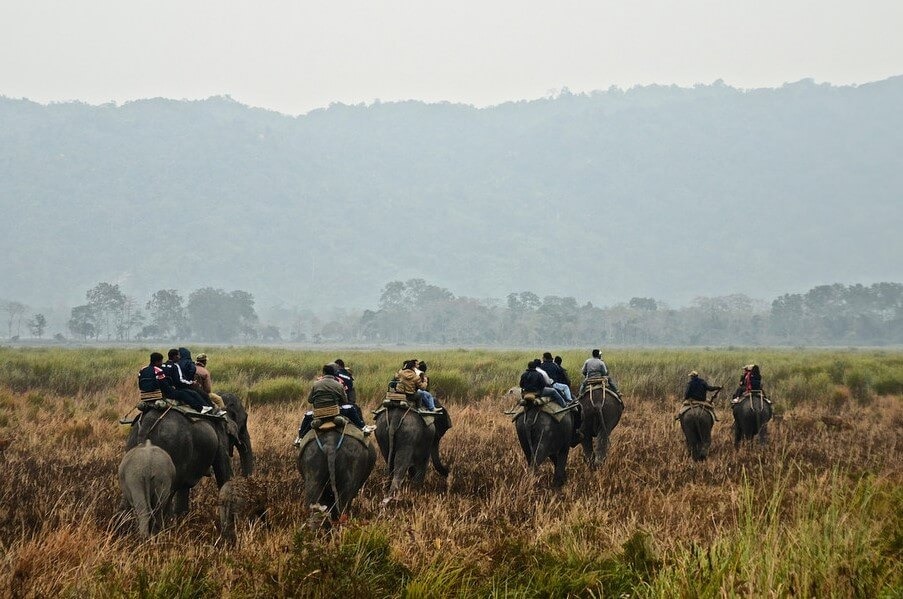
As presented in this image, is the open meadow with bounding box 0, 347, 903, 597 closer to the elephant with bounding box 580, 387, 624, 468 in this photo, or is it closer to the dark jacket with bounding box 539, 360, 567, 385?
the elephant with bounding box 580, 387, 624, 468

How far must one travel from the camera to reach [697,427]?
14.7 metres

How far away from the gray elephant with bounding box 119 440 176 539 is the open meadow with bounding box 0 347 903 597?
0.23 m

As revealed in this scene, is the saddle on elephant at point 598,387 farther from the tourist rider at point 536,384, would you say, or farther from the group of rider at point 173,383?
Result: the group of rider at point 173,383

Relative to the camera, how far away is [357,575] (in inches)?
242

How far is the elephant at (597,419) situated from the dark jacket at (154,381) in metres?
7.81

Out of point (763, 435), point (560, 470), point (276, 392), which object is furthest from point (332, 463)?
point (276, 392)

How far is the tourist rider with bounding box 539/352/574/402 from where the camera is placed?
12.8 m

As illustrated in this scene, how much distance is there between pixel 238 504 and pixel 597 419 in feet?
25.5

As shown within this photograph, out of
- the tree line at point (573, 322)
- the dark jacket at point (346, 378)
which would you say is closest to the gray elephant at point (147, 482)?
the dark jacket at point (346, 378)

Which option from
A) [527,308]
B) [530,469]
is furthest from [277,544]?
[527,308]

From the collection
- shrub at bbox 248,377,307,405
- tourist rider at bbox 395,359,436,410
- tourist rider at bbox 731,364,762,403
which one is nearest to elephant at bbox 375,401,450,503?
tourist rider at bbox 395,359,436,410

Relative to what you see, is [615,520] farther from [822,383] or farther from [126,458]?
[822,383]

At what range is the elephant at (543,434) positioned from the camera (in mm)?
12055

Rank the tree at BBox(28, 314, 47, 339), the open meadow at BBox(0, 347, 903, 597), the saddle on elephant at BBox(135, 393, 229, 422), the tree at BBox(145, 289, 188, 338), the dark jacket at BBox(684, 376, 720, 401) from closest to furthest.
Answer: the open meadow at BBox(0, 347, 903, 597), the saddle on elephant at BBox(135, 393, 229, 422), the dark jacket at BBox(684, 376, 720, 401), the tree at BBox(28, 314, 47, 339), the tree at BBox(145, 289, 188, 338)
